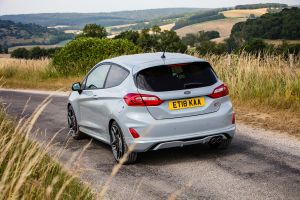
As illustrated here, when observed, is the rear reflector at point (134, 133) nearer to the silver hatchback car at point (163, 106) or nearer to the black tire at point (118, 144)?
the silver hatchback car at point (163, 106)

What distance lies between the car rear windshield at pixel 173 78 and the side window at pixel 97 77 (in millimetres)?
1328

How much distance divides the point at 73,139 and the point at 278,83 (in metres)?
5.71

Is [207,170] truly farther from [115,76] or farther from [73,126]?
[73,126]

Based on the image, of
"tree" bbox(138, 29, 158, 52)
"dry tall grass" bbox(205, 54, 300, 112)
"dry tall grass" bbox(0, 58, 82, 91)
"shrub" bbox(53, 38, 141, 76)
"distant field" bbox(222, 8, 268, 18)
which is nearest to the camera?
"dry tall grass" bbox(205, 54, 300, 112)

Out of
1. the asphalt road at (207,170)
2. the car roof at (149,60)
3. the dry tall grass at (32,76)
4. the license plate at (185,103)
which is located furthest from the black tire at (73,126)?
the dry tall grass at (32,76)

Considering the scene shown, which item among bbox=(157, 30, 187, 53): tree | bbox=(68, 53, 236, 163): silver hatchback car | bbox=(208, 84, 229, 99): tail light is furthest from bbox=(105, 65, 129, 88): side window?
bbox=(157, 30, 187, 53): tree

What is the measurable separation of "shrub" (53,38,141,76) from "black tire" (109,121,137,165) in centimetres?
1781

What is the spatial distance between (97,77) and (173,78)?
77.9 inches

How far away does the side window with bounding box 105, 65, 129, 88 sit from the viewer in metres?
8.38

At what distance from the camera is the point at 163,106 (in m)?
7.73

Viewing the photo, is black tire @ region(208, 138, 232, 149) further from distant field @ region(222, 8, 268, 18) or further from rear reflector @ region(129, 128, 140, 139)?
distant field @ region(222, 8, 268, 18)

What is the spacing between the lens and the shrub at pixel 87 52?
26.4 meters

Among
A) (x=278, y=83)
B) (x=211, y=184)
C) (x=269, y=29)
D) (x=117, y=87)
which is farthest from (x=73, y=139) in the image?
(x=269, y=29)

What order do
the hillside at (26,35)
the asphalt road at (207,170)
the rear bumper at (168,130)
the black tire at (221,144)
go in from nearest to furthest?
the asphalt road at (207,170) → the rear bumper at (168,130) → the black tire at (221,144) → the hillside at (26,35)
